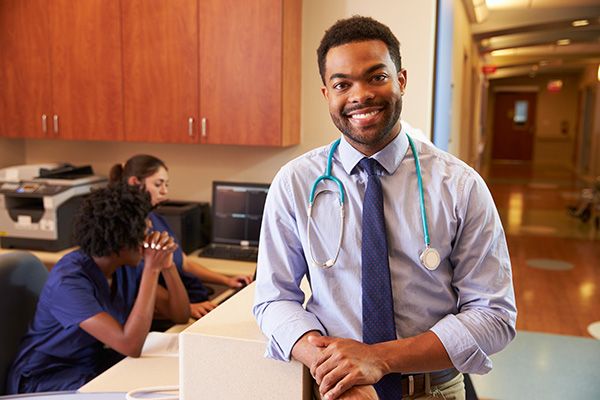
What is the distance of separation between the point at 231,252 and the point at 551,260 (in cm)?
409

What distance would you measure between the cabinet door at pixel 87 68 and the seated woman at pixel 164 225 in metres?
0.65

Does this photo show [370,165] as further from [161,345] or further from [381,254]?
[161,345]

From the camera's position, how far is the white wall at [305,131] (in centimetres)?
342

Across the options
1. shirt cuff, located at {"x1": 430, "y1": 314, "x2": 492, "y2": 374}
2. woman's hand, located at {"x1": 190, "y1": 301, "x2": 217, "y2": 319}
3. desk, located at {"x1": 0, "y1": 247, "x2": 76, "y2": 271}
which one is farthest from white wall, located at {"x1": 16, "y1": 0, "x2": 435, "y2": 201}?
shirt cuff, located at {"x1": 430, "y1": 314, "x2": 492, "y2": 374}

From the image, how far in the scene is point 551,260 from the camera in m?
6.30

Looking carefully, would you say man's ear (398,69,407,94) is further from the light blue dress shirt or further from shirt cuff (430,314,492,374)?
shirt cuff (430,314,492,374)

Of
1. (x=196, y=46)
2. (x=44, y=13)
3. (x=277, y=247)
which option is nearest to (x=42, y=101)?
(x=44, y=13)

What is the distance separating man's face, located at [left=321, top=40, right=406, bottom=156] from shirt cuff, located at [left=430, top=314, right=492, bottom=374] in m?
0.42

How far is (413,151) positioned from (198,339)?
647 mm

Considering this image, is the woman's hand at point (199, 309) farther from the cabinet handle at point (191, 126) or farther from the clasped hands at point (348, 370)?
the clasped hands at point (348, 370)

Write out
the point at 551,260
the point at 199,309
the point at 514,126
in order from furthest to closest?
the point at 514,126
the point at 551,260
the point at 199,309

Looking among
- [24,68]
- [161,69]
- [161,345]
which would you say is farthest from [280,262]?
[24,68]

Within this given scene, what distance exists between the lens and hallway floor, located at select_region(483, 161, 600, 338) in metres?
4.63

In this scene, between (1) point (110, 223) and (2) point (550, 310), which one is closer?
(1) point (110, 223)
